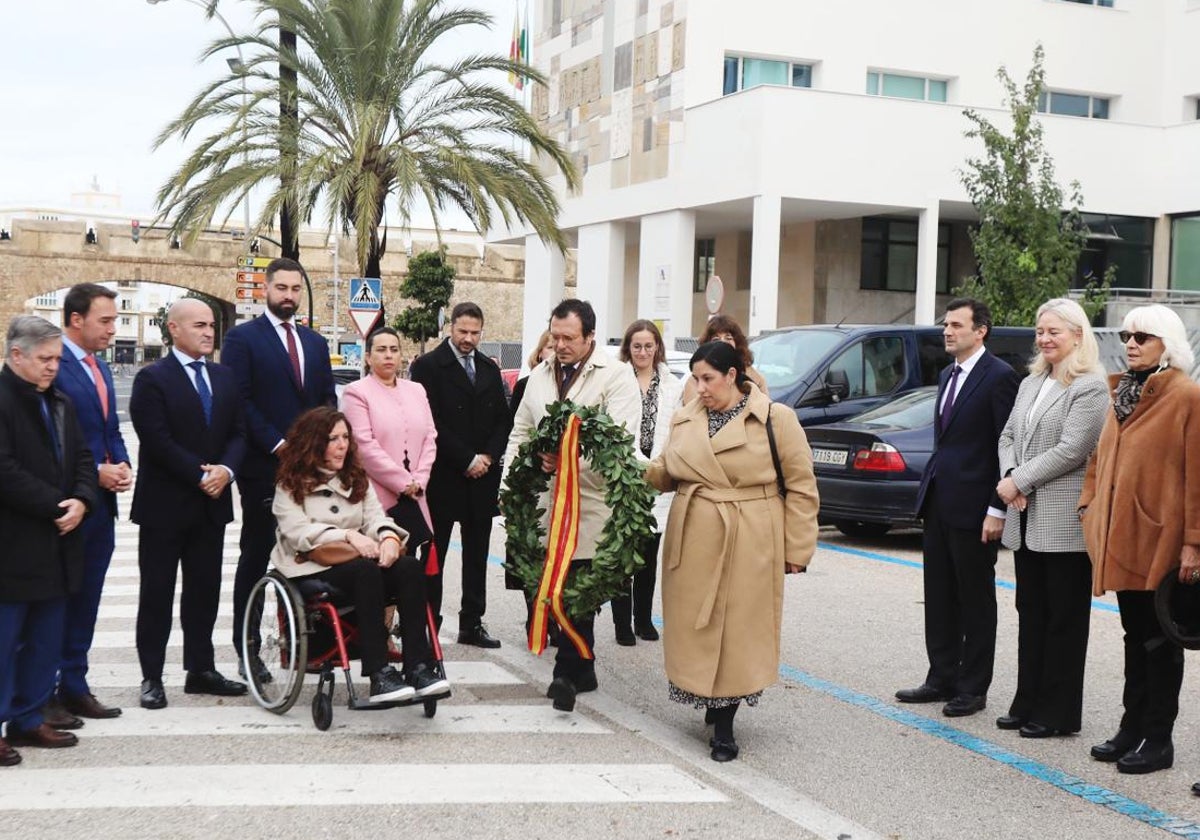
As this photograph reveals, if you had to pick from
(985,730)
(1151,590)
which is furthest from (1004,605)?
(1151,590)

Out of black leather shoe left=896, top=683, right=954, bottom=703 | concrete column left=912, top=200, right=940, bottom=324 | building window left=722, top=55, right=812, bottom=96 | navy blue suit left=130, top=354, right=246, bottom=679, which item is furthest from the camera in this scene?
building window left=722, top=55, right=812, bottom=96

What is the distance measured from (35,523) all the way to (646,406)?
3770 mm

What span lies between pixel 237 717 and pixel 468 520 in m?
2.24

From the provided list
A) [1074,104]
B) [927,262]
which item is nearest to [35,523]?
[927,262]

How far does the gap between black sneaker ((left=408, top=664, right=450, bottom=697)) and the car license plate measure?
7.08 metres

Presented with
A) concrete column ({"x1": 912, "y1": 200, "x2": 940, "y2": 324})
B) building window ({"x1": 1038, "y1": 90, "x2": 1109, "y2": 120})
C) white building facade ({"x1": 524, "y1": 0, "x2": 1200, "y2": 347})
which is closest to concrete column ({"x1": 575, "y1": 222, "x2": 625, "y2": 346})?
white building facade ({"x1": 524, "y1": 0, "x2": 1200, "y2": 347})

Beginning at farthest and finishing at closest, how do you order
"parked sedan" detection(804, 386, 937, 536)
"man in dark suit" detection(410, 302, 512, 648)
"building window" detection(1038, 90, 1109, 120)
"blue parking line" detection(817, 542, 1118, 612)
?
"building window" detection(1038, 90, 1109, 120), "parked sedan" detection(804, 386, 937, 536), "blue parking line" detection(817, 542, 1118, 612), "man in dark suit" detection(410, 302, 512, 648)

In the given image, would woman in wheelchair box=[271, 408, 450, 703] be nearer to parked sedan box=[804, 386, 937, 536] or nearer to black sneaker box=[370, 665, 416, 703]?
black sneaker box=[370, 665, 416, 703]

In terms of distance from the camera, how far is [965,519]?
7023 mm

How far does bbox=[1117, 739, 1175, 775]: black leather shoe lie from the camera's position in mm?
5988

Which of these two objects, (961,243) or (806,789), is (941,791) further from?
(961,243)

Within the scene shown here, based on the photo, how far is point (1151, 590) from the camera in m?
5.90

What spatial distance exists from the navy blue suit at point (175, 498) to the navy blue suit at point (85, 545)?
0.59 feet

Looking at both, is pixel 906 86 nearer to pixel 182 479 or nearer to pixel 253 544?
pixel 253 544
